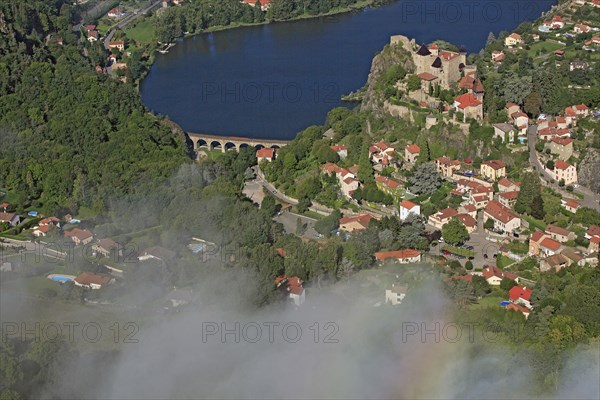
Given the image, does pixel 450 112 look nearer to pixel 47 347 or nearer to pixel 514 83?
pixel 514 83

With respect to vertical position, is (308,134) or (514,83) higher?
(514,83)

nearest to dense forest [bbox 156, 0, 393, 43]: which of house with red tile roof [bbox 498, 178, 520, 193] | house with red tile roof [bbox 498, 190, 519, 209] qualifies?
house with red tile roof [bbox 498, 178, 520, 193]

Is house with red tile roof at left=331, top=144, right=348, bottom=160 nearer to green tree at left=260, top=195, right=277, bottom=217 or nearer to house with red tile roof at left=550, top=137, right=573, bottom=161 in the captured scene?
green tree at left=260, top=195, right=277, bottom=217

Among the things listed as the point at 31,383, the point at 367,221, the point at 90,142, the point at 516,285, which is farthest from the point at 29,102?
the point at 516,285

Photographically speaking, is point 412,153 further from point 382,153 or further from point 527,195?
point 527,195

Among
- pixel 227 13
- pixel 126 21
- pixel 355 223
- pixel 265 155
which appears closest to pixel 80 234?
pixel 355 223

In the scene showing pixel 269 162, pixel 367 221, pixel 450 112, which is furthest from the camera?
pixel 269 162
